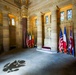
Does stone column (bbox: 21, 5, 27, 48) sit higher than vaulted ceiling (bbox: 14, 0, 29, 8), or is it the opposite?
vaulted ceiling (bbox: 14, 0, 29, 8)

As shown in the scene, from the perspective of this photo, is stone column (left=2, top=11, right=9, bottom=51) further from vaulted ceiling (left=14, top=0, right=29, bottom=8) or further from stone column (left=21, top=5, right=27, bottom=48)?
vaulted ceiling (left=14, top=0, right=29, bottom=8)

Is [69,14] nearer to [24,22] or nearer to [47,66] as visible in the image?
[47,66]

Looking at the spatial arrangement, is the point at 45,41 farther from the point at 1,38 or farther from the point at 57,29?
the point at 1,38

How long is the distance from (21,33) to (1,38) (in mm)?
3051

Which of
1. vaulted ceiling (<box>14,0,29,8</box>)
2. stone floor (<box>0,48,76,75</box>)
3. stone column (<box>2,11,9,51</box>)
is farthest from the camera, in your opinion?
vaulted ceiling (<box>14,0,29,8</box>)

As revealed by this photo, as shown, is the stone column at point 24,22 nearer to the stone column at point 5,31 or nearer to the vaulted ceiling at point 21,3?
the vaulted ceiling at point 21,3

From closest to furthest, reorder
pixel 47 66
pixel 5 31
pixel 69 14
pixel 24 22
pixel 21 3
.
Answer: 1. pixel 47 66
2. pixel 69 14
3. pixel 5 31
4. pixel 21 3
5. pixel 24 22

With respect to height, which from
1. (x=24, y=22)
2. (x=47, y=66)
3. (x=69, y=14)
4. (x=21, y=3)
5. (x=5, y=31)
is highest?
(x=21, y=3)

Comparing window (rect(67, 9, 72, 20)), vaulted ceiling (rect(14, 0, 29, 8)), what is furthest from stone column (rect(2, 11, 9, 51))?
window (rect(67, 9, 72, 20))

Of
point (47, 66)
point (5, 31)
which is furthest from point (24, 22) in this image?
point (47, 66)

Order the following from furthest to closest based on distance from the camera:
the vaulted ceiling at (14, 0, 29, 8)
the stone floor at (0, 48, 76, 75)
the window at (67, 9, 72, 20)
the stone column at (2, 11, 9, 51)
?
the vaulted ceiling at (14, 0, 29, 8) < the stone column at (2, 11, 9, 51) < the window at (67, 9, 72, 20) < the stone floor at (0, 48, 76, 75)

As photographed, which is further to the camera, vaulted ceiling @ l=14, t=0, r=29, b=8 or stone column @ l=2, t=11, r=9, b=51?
vaulted ceiling @ l=14, t=0, r=29, b=8

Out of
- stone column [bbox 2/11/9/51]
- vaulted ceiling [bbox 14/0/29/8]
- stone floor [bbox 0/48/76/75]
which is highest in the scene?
vaulted ceiling [bbox 14/0/29/8]

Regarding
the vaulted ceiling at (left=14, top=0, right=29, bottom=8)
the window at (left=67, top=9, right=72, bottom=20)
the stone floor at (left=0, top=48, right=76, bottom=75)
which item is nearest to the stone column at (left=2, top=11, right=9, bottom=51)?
the vaulted ceiling at (left=14, top=0, right=29, bottom=8)
